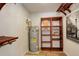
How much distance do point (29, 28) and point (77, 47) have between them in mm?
1911

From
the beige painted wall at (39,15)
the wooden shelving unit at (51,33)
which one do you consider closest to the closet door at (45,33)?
the wooden shelving unit at (51,33)

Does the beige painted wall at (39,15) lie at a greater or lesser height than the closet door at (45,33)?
greater

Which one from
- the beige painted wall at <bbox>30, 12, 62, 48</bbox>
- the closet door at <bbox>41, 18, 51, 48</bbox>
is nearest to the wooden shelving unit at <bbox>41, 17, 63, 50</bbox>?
the closet door at <bbox>41, 18, 51, 48</bbox>

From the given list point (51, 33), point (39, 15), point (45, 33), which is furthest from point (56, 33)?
point (39, 15)

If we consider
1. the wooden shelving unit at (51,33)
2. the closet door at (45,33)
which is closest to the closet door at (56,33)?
the wooden shelving unit at (51,33)

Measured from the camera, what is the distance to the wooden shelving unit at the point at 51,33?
11.4 ft

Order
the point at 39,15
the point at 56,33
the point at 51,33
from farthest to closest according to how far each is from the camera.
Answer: the point at 56,33 → the point at 51,33 → the point at 39,15

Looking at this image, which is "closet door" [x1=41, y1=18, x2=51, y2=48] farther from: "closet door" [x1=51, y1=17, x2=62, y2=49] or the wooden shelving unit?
"closet door" [x1=51, y1=17, x2=62, y2=49]

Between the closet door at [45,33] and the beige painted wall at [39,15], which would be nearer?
the beige painted wall at [39,15]

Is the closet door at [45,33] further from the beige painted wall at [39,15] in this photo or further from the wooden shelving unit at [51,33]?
the beige painted wall at [39,15]

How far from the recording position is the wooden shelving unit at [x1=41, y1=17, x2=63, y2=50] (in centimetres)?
348

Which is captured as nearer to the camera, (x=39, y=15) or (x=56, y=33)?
(x=39, y=15)

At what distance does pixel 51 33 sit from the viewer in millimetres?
3533

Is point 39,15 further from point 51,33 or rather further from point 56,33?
point 56,33
